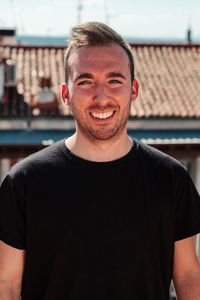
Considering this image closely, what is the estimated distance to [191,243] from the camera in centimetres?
211

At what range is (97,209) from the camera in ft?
6.47

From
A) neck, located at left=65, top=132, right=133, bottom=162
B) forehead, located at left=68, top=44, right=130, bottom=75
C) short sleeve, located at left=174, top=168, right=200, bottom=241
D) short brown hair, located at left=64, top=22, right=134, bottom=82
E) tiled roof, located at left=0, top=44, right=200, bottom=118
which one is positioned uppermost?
short brown hair, located at left=64, top=22, right=134, bottom=82

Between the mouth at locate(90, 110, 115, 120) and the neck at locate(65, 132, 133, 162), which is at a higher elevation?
the mouth at locate(90, 110, 115, 120)

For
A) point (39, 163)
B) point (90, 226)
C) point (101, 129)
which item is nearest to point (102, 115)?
point (101, 129)

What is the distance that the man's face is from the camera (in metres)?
2.00

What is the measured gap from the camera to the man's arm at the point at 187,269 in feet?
6.81

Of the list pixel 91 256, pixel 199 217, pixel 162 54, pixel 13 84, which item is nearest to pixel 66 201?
pixel 91 256

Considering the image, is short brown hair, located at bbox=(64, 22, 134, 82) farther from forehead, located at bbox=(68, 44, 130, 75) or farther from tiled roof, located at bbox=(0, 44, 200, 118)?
tiled roof, located at bbox=(0, 44, 200, 118)

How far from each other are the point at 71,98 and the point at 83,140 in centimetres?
21

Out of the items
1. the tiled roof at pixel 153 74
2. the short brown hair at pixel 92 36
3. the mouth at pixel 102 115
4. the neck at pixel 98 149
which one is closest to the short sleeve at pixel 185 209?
the neck at pixel 98 149

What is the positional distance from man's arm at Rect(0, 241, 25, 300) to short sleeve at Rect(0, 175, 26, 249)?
0.12ft

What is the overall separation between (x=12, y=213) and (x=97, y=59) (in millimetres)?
769

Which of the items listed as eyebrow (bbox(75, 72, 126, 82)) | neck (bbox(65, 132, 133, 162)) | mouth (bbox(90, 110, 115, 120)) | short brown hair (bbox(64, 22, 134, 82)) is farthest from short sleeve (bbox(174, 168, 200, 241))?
short brown hair (bbox(64, 22, 134, 82))

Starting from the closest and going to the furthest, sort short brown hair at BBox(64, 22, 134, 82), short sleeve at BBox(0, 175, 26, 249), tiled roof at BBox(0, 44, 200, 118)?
short sleeve at BBox(0, 175, 26, 249) → short brown hair at BBox(64, 22, 134, 82) → tiled roof at BBox(0, 44, 200, 118)
